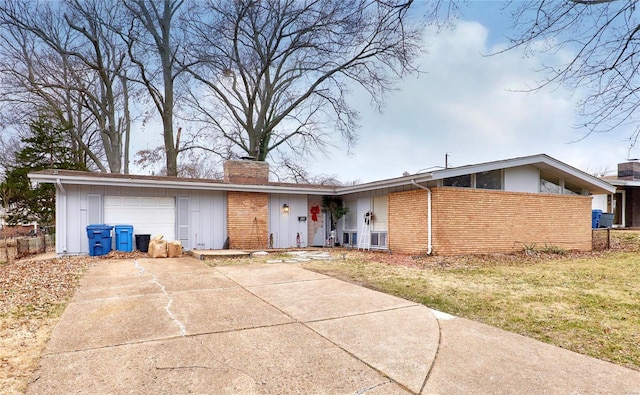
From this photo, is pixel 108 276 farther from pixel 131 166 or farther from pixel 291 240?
pixel 131 166

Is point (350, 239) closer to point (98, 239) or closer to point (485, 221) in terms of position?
point (485, 221)

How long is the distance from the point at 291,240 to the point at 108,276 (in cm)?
766

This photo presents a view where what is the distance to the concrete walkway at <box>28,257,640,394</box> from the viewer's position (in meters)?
2.63

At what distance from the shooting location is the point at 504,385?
2637mm

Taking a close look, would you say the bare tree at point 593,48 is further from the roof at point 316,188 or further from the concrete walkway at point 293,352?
the roof at point 316,188

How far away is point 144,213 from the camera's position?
11.7 m

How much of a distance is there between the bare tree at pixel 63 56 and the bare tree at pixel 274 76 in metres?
4.26

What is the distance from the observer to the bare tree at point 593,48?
364 centimetres

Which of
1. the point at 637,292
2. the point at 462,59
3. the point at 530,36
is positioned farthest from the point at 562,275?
the point at 530,36

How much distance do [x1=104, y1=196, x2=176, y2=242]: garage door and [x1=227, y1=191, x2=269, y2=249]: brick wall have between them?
191 cm

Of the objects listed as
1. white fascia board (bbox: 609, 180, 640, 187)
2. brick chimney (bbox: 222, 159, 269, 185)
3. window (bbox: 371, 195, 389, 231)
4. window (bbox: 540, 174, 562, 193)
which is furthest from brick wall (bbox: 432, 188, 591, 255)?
brick chimney (bbox: 222, 159, 269, 185)

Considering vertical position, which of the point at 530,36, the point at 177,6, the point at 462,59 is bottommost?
the point at 530,36

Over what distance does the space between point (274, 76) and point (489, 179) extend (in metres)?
14.5

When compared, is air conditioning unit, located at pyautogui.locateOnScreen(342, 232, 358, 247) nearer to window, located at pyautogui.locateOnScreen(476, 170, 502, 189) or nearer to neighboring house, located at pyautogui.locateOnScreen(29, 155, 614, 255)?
neighboring house, located at pyautogui.locateOnScreen(29, 155, 614, 255)
